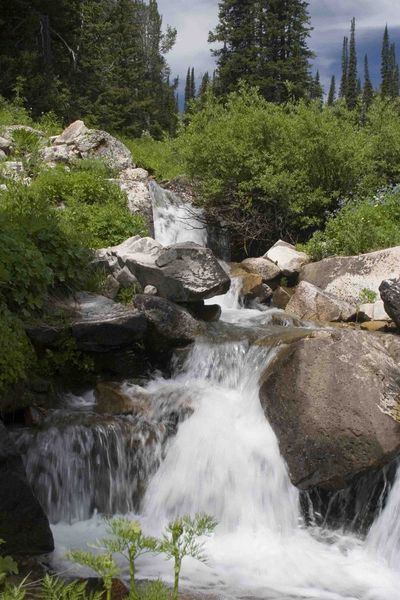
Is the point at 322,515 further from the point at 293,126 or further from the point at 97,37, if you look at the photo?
the point at 97,37

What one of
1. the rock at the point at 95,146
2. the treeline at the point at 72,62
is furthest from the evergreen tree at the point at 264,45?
the rock at the point at 95,146

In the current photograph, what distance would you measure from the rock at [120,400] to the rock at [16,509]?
181 cm

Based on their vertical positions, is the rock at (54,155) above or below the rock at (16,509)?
above

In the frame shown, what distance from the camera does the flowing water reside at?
16.8 feet

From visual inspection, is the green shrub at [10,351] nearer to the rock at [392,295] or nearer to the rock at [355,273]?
the rock at [392,295]

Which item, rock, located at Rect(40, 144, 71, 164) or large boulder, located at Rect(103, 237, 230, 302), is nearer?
large boulder, located at Rect(103, 237, 230, 302)

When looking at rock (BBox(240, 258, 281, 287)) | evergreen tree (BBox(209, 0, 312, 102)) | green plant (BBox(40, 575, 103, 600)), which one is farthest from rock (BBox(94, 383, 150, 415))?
evergreen tree (BBox(209, 0, 312, 102))

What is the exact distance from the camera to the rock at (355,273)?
10.3m

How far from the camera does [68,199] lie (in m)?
11.7

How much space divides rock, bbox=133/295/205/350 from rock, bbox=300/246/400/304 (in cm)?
336

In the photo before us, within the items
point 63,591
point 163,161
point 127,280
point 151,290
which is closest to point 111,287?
point 127,280

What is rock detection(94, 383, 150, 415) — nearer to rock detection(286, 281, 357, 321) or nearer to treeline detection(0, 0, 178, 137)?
rock detection(286, 281, 357, 321)

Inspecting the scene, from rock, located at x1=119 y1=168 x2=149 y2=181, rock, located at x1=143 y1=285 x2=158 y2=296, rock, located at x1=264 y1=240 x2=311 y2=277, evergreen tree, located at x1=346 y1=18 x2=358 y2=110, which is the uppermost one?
evergreen tree, located at x1=346 y1=18 x2=358 y2=110

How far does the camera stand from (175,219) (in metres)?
13.7
